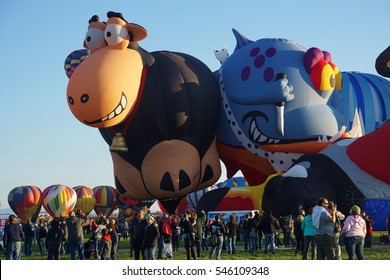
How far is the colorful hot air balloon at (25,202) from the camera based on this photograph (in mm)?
37156

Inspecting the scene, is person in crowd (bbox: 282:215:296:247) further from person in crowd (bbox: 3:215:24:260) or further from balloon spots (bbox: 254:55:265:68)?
person in crowd (bbox: 3:215:24:260)

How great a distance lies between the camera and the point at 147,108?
18.5 m

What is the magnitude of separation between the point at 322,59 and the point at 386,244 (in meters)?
6.50

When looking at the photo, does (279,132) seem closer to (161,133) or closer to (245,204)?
(245,204)

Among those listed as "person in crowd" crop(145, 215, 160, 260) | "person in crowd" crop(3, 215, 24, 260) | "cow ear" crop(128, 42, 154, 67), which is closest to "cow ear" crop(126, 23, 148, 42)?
"cow ear" crop(128, 42, 154, 67)

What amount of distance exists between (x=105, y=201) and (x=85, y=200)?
224cm

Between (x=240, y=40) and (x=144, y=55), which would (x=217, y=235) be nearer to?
(x=144, y=55)

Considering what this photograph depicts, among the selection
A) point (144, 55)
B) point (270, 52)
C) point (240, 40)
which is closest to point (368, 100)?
point (240, 40)

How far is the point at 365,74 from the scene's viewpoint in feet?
83.9

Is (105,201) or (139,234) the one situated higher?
(139,234)

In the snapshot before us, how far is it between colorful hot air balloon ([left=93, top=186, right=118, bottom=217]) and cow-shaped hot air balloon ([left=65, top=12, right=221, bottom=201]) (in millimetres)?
22164

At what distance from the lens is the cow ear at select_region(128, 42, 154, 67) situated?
60.9 ft

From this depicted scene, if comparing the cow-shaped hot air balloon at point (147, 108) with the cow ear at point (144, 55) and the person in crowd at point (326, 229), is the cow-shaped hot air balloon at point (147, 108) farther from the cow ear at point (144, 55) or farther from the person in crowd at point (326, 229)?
the person in crowd at point (326, 229)

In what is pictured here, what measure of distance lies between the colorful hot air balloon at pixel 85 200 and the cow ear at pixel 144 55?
73.6 ft
